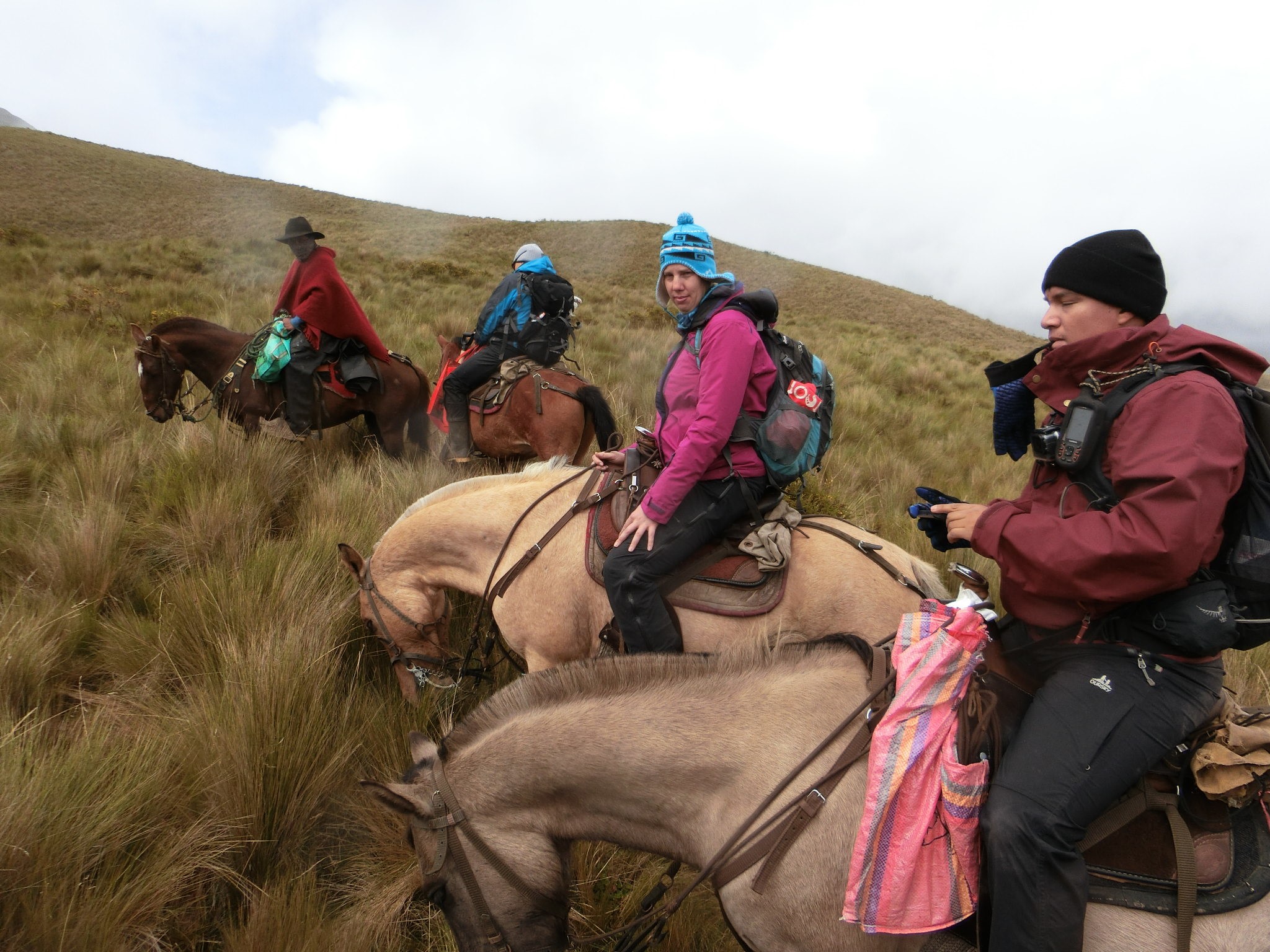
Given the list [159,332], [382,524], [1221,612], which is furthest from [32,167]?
[1221,612]

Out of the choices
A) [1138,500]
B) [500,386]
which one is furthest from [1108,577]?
[500,386]

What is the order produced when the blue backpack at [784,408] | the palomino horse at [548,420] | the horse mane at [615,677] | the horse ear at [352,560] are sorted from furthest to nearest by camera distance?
the palomino horse at [548,420] → the horse ear at [352,560] → the blue backpack at [784,408] → the horse mane at [615,677]

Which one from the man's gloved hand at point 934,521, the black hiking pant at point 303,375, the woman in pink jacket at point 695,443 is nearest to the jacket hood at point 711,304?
the woman in pink jacket at point 695,443

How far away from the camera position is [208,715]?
2.80m

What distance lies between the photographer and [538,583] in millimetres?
3246

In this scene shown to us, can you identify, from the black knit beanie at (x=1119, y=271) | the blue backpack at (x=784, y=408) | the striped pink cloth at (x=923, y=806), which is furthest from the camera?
the blue backpack at (x=784, y=408)

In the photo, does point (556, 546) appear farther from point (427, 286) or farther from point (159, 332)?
point (427, 286)

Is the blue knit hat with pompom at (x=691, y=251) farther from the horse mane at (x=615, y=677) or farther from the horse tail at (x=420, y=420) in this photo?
the horse tail at (x=420, y=420)

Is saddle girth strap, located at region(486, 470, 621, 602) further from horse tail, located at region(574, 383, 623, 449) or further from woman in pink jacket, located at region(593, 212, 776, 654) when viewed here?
horse tail, located at region(574, 383, 623, 449)

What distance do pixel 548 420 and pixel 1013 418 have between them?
14.5 ft

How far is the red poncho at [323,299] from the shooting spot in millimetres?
6234

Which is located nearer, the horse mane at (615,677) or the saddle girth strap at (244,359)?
the horse mane at (615,677)

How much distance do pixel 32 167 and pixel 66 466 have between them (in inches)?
1987

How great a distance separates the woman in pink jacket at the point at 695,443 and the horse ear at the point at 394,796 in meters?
1.30
